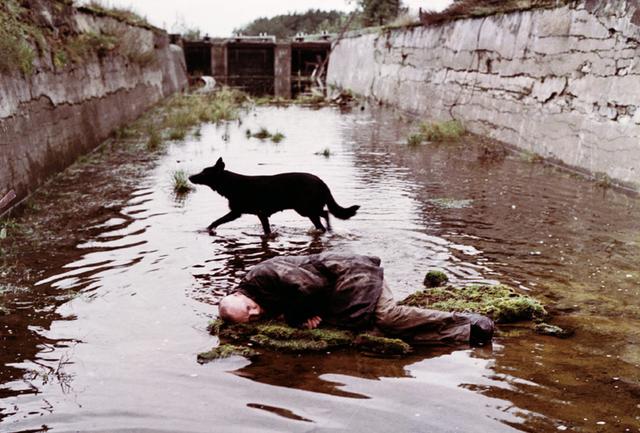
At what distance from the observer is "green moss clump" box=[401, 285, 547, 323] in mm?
5219

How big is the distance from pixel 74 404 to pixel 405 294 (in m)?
2.72

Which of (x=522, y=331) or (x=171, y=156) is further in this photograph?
(x=171, y=156)

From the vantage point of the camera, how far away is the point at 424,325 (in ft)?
15.9

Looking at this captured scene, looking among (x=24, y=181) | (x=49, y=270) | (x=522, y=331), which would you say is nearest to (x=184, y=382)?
(x=522, y=331)

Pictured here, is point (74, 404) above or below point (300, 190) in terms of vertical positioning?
below

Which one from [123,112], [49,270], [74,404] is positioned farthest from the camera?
[123,112]

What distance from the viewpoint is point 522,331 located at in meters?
5.04

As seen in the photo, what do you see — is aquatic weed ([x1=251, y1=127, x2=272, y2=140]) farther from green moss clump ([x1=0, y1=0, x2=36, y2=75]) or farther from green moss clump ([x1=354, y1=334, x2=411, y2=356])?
green moss clump ([x1=354, y1=334, x2=411, y2=356])

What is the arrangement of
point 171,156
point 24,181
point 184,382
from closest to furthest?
point 184,382, point 24,181, point 171,156

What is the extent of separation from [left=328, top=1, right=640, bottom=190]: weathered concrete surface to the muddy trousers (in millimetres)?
5930

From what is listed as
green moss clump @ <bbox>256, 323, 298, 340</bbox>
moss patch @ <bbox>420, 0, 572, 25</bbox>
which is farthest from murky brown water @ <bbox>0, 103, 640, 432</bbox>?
moss patch @ <bbox>420, 0, 572, 25</bbox>

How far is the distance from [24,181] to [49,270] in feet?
11.2

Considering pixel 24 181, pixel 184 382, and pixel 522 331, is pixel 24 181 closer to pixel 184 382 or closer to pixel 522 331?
pixel 184 382

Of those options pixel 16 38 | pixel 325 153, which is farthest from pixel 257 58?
pixel 16 38
